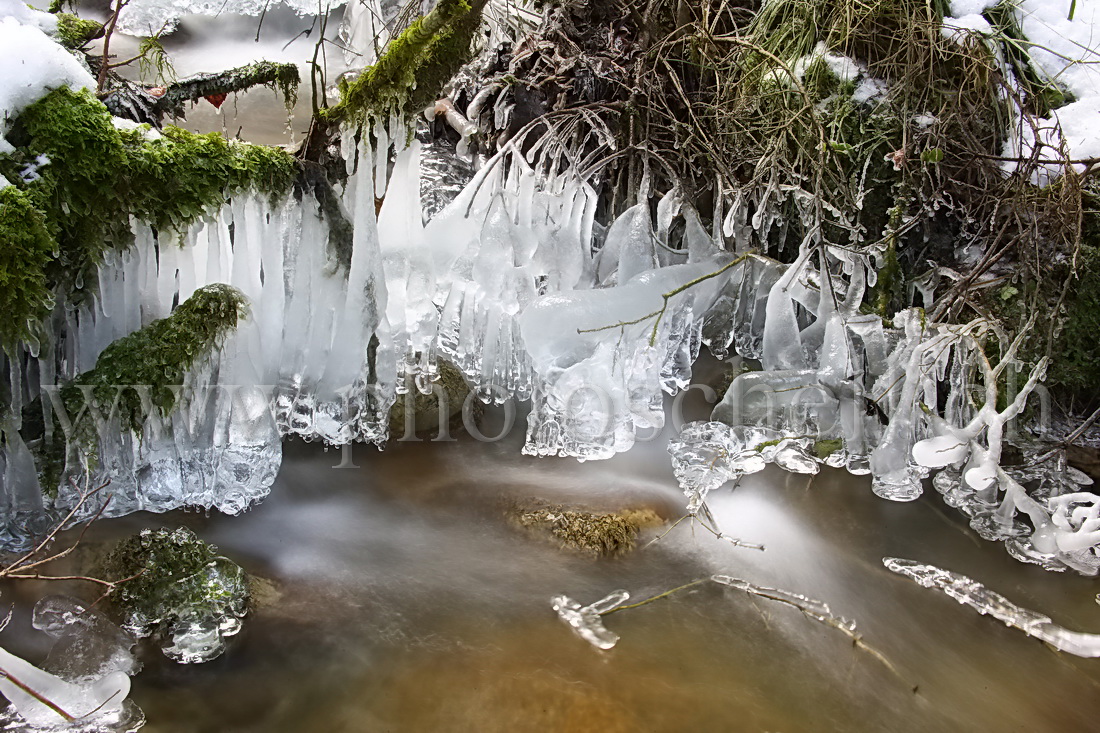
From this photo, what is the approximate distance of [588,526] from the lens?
136 inches

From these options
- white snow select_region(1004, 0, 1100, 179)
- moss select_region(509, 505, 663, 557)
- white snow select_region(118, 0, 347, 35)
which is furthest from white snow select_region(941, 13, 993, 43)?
white snow select_region(118, 0, 347, 35)

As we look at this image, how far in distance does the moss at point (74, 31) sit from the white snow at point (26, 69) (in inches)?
46.0

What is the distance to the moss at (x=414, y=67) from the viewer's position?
322 centimetres

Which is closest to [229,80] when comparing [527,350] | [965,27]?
[527,350]

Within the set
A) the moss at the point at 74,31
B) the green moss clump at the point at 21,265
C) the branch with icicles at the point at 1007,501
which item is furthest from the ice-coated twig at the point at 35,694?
the branch with icicles at the point at 1007,501

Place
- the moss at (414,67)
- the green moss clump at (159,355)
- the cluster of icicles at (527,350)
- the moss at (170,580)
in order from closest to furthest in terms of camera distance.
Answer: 1. the moss at (170,580)
2. the green moss clump at (159,355)
3. the moss at (414,67)
4. the cluster of icicles at (527,350)

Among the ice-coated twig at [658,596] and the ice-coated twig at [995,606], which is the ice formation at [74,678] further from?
the ice-coated twig at [995,606]

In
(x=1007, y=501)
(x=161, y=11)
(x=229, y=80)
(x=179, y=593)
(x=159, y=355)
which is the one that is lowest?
(x=179, y=593)

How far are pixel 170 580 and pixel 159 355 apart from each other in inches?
36.0

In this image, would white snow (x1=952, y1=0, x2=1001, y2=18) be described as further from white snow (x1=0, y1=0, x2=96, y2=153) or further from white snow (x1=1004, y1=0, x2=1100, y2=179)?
white snow (x1=0, y1=0, x2=96, y2=153)

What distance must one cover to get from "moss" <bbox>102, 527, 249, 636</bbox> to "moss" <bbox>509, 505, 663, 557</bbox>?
1261 millimetres

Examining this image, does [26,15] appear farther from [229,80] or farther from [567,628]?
[567,628]

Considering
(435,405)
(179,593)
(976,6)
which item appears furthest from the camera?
(976,6)

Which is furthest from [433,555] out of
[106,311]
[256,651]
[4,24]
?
[4,24]
